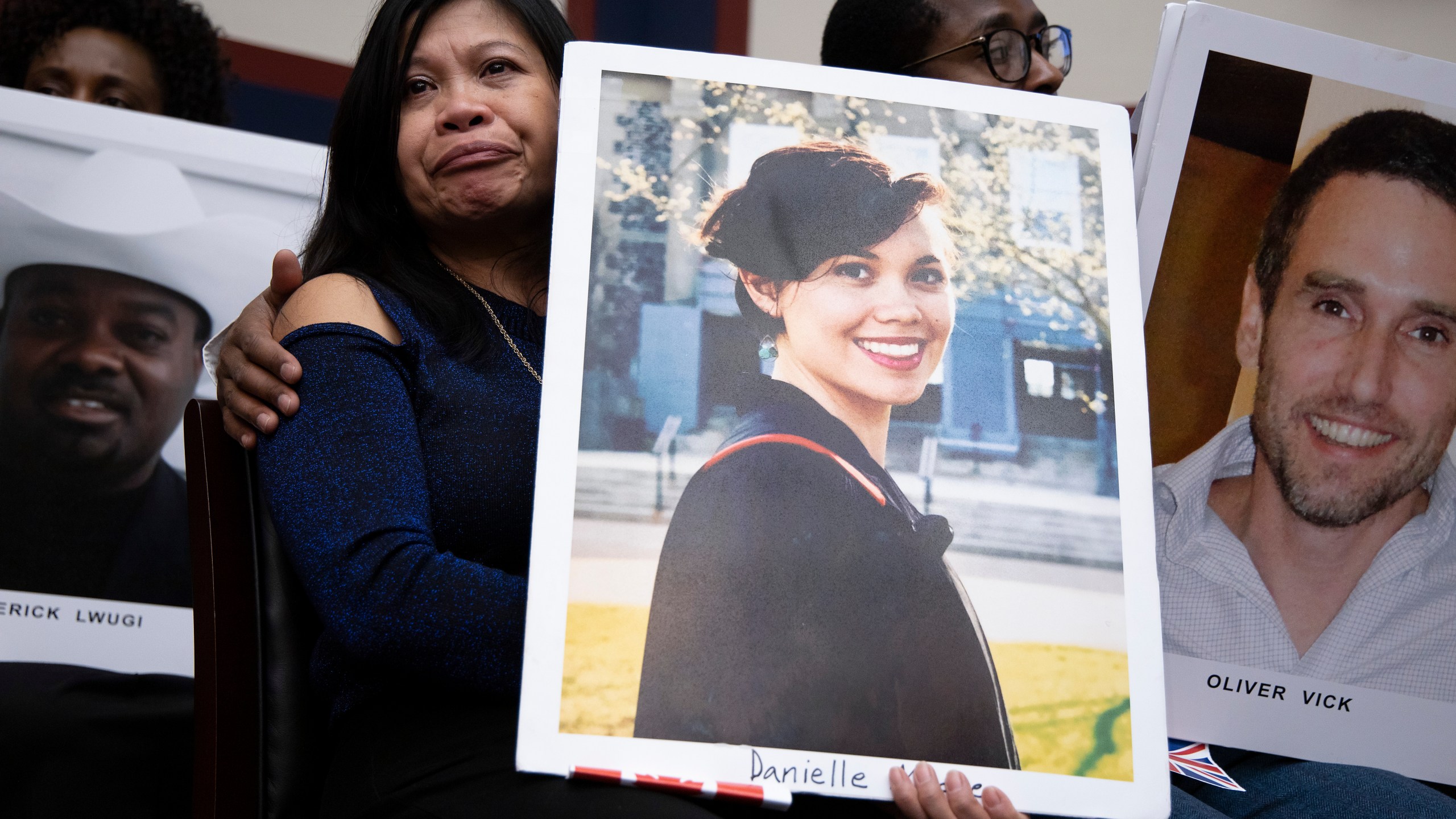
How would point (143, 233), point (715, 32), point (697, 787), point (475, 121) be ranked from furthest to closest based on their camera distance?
point (715, 32) → point (143, 233) → point (475, 121) → point (697, 787)

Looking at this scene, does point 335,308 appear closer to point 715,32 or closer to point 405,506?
point 405,506

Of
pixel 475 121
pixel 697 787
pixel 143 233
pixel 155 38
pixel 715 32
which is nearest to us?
pixel 697 787

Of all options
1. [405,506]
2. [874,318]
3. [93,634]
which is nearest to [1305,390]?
[874,318]

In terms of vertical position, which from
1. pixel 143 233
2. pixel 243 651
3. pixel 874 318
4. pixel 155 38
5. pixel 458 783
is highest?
pixel 155 38

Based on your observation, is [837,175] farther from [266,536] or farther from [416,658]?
[266,536]

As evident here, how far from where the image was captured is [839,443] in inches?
33.8

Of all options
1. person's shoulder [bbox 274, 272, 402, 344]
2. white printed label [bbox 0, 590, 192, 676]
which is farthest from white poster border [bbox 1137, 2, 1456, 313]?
white printed label [bbox 0, 590, 192, 676]

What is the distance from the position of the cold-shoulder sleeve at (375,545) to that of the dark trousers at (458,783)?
0.13ft

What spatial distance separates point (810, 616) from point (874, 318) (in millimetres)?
262

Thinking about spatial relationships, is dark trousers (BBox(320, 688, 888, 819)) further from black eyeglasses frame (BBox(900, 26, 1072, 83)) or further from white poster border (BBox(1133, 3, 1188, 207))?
black eyeglasses frame (BBox(900, 26, 1072, 83))

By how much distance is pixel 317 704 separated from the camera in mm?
1036

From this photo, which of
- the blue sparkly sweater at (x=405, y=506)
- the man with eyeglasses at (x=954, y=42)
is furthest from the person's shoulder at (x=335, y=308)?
the man with eyeglasses at (x=954, y=42)

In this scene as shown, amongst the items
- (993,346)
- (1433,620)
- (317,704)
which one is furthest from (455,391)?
(1433,620)

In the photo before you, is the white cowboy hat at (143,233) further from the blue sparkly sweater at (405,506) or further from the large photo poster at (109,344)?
the blue sparkly sweater at (405,506)
